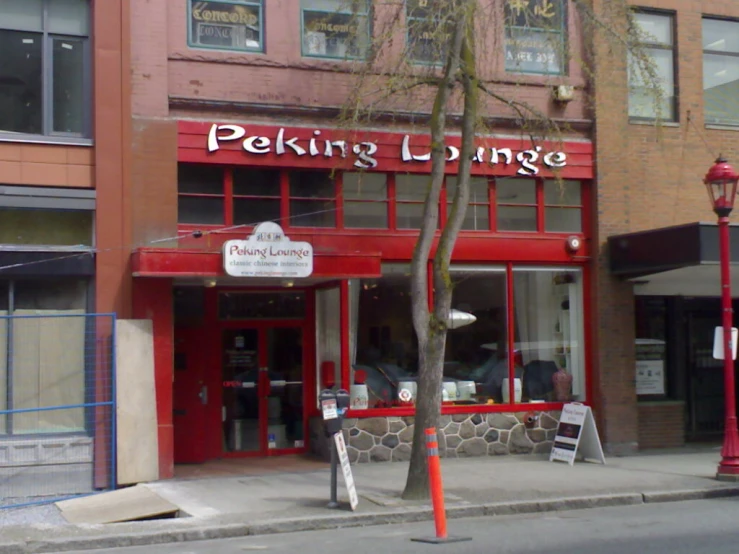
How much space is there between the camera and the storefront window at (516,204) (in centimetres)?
1595

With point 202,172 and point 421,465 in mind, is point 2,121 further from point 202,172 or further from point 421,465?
point 421,465

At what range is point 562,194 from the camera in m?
15.7

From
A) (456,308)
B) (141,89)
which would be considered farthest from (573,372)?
(141,89)

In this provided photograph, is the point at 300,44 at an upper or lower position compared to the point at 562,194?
upper

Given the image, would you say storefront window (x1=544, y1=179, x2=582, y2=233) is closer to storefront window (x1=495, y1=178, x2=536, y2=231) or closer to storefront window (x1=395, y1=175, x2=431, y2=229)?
storefront window (x1=495, y1=178, x2=536, y2=231)

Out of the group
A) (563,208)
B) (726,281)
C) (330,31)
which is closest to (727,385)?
(726,281)

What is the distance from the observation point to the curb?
1002cm

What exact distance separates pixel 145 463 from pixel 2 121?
5.01 metres

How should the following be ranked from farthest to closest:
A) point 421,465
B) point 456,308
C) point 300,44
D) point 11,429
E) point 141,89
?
point 456,308, point 300,44, point 141,89, point 11,429, point 421,465

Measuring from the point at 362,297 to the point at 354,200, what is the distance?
152 cm

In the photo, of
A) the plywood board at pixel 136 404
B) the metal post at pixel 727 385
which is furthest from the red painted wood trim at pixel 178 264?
the metal post at pixel 727 385

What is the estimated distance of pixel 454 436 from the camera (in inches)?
604

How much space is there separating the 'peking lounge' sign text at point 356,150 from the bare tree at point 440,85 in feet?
1.28

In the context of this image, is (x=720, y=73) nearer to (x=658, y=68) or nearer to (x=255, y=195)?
(x=658, y=68)
